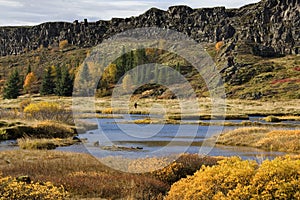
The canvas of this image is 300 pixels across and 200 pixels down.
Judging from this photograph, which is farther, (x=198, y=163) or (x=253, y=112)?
(x=253, y=112)

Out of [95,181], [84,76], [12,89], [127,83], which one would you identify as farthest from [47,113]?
[127,83]

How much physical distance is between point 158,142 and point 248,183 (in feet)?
98.2

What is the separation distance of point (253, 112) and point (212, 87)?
2131 inches

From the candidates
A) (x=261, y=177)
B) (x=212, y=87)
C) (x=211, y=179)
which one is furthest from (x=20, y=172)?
(x=212, y=87)

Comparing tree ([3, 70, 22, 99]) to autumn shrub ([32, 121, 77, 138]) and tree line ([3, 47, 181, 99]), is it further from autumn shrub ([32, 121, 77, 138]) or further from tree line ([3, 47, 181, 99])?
autumn shrub ([32, 121, 77, 138])

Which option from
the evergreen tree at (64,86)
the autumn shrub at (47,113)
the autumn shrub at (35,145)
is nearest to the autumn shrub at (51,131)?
the autumn shrub at (35,145)

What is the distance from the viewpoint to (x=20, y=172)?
18.9m

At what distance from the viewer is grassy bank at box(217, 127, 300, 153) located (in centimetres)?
3541

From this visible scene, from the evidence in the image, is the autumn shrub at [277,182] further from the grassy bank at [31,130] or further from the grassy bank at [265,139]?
the grassy bank at [31,130]

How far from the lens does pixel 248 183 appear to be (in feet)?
38.8

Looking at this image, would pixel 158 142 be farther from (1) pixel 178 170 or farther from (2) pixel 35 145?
(1) pixel 178 170

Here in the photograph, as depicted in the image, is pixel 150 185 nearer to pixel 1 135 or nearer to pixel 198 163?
pixel 198 163

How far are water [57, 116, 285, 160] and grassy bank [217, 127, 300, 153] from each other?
1.62m

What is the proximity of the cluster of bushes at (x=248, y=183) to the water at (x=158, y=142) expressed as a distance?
14.1 m
